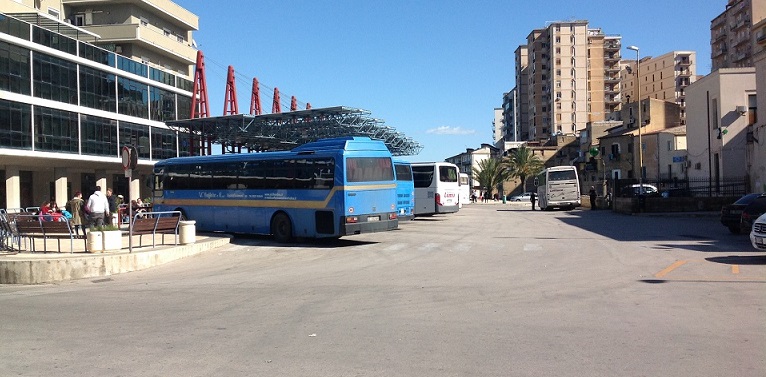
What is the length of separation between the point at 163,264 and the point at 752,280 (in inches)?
541

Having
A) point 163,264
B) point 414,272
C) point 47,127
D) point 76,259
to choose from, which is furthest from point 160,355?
point 47,127

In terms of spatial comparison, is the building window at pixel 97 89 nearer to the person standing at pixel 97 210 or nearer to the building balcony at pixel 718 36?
the person standing at pixel 97 210

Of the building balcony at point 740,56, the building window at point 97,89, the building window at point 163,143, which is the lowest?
the building window at point 163,143

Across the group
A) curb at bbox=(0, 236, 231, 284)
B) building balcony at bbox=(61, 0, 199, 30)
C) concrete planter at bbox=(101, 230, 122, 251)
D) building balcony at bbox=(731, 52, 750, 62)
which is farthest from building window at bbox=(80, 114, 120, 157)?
building balcony at bbox=(731, 52, 750, 62)

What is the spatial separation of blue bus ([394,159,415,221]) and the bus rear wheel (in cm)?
483

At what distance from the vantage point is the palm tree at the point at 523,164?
83338 mm

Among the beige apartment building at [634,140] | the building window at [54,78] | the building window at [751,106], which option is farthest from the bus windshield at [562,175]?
the building window at [54,78]

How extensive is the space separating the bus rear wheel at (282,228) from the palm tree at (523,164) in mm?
65448

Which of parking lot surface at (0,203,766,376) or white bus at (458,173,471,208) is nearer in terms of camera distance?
parking lot surface at (0,203,766,376)

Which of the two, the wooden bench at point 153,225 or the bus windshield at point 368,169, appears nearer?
the wooden bench at point 153,225

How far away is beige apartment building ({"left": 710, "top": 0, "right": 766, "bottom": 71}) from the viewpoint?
3311 inches

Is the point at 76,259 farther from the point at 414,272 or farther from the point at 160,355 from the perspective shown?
the point at 160,355

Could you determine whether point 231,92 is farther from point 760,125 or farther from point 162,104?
point 760,125

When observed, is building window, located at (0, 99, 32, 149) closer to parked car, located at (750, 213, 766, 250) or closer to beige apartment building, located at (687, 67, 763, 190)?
parked car, located at (750, 213, 766, 250)
